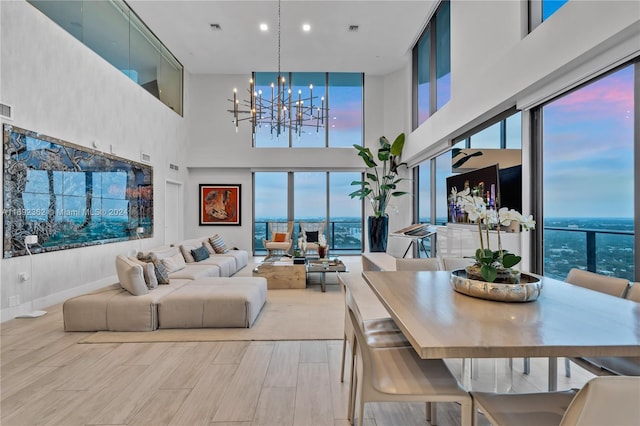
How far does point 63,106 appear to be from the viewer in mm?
4461

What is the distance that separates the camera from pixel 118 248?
18.8ft

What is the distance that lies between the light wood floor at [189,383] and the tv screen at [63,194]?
1471 mm

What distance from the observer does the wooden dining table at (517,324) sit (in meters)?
1.13

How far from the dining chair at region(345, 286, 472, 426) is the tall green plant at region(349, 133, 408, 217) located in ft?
21.5

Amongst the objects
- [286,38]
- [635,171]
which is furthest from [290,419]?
[286,38]

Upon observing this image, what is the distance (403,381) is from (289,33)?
723 cm

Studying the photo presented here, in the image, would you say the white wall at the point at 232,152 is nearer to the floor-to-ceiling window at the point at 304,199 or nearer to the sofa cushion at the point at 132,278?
the floor-to-ceiling window at the point at 304,199

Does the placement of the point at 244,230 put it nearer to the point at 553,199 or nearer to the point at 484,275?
the point at 553,199

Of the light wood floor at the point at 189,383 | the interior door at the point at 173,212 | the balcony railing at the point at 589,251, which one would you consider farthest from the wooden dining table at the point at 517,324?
the interior door at the point at 173,212

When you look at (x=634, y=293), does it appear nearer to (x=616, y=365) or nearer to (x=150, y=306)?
(x=616, y=365)

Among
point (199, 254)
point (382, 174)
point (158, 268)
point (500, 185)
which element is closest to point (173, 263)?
point (158, 268)

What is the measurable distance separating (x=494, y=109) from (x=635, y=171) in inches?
78.2

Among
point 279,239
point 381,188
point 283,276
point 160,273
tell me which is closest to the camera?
point 160,273

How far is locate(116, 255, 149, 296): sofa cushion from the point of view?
3377 mm
